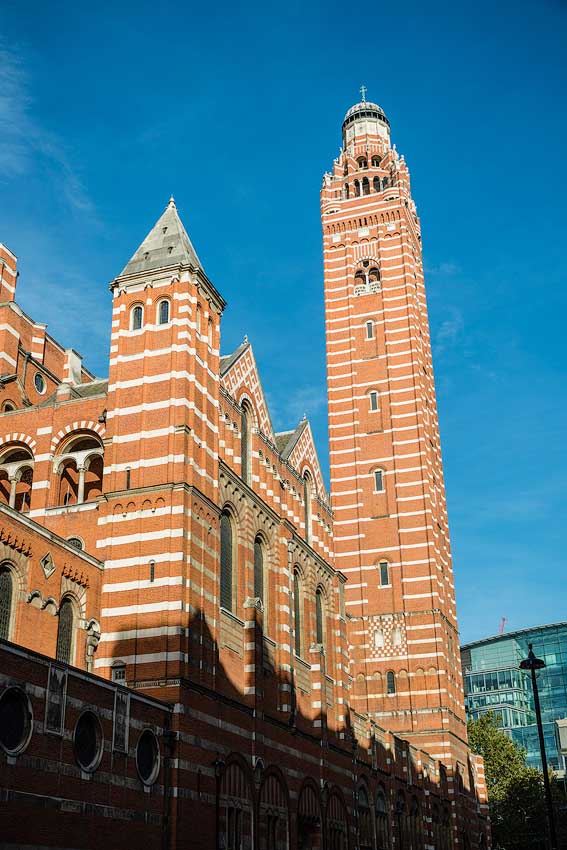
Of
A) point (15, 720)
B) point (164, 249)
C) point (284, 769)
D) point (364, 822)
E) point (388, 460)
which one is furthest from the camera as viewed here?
point (388, 460)

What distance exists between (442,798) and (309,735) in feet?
67.0

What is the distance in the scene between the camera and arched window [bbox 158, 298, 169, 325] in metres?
38.9

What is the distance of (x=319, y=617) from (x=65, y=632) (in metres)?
19.4

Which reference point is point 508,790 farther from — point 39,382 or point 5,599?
point 5,599

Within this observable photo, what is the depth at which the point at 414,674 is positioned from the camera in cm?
6097

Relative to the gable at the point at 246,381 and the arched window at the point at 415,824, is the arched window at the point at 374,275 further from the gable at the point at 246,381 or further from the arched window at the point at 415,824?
the arched window at the point at 415,824

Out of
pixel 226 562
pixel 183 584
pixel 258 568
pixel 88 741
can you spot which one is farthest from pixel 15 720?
pixel 258 568

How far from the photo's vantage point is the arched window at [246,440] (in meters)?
44.9

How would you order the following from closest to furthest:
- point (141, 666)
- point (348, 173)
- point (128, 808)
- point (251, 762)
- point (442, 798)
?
1. point (128, 808)
2. point (141, 666)
3. point (251, 762)
4. point (442, 798)
5. point (348, 173)

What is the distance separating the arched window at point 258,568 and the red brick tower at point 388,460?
21149mm

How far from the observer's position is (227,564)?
131 feet

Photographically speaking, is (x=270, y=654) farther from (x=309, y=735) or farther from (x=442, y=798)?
(x=442, y=798)

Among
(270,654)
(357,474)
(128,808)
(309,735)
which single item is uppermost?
(357,474)

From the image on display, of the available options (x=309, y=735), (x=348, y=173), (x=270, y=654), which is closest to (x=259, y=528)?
(x=270, y=654)
